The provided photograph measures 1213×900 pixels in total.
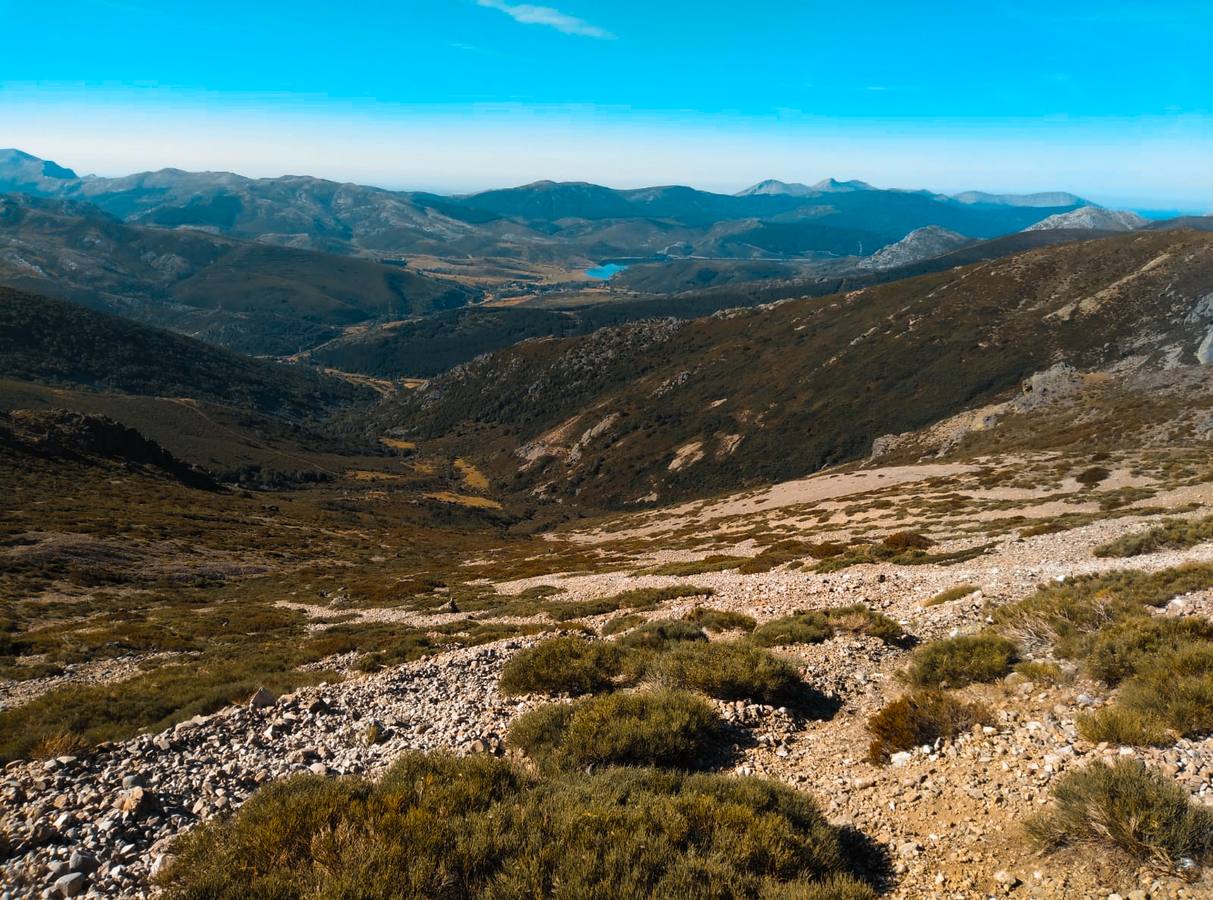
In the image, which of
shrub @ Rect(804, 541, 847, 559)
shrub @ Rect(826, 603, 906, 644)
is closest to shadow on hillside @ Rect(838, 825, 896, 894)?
shrub @ Rect(826, 603, 906, 644)

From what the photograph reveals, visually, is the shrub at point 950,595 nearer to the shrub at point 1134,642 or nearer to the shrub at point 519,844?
the shrub at point 1134,642

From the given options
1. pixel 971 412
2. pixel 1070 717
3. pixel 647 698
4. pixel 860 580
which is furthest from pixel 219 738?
pixel 971 412

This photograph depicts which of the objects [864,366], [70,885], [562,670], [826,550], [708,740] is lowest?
[826,550]

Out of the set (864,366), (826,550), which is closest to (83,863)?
(826,550)

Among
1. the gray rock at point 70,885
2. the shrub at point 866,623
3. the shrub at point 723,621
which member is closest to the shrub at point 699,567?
the shrub at point 723,621

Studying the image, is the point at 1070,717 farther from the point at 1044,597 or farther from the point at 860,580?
the point at 860,580

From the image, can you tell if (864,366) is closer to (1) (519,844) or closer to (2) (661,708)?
(2) (661,708)
